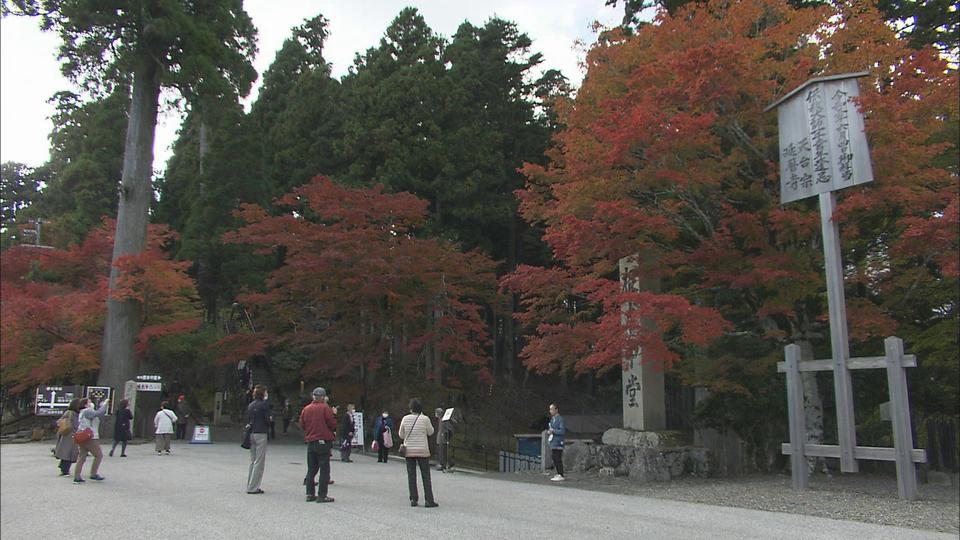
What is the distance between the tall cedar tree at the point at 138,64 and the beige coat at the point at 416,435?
54.2ft

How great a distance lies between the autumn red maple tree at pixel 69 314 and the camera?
1941 cm

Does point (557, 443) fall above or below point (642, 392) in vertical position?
below

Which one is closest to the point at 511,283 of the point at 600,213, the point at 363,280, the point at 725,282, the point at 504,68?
the point at 600,213

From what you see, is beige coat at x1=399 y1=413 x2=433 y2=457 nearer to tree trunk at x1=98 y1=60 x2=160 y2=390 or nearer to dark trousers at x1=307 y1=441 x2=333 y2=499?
dark trousers at x1=307 y1=441 x2=333 y2=499

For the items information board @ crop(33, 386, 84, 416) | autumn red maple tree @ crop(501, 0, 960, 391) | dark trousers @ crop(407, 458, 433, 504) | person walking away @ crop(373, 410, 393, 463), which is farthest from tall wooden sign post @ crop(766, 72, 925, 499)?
information board @ crop(33, 386, 84, 416)

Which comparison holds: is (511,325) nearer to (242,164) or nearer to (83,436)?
(242,164)

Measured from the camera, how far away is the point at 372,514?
23.9 ft

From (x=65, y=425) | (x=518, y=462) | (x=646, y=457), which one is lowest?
(x=518, y=462)

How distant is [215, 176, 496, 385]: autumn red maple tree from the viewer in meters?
18.3

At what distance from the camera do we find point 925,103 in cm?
1038

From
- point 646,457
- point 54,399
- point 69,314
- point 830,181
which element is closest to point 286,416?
point 69,314

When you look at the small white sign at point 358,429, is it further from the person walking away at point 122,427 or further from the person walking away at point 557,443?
the person walking away at point 557,443

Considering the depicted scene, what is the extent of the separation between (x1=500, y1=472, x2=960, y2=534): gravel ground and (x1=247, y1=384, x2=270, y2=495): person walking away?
5.36 metres

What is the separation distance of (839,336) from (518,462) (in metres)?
9.03
